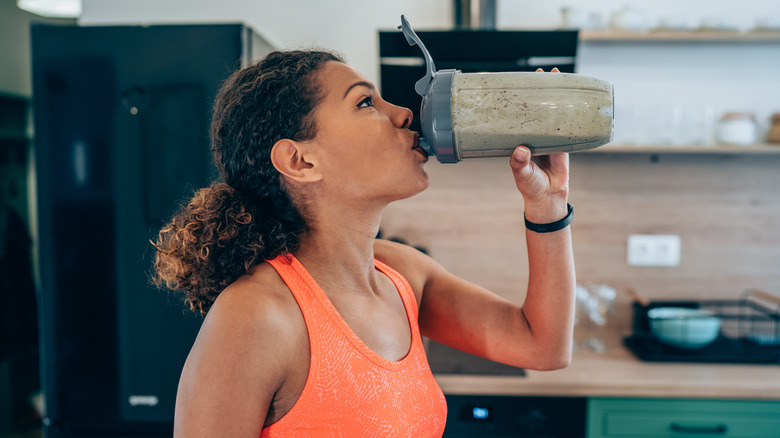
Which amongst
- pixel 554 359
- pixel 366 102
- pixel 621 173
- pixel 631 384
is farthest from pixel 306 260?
pixel 621 173

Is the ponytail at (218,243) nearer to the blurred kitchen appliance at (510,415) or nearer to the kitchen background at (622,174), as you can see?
the blurred kitchen appliance at (510,415)

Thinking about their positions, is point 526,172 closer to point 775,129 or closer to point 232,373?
point 232,373

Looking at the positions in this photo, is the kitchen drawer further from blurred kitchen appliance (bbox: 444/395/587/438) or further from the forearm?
the forearm

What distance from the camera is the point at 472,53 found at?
1730 millimetres

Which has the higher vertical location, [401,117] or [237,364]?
[401,117]

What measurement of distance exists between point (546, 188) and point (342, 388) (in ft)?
1.50

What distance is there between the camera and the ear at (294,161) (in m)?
0.84

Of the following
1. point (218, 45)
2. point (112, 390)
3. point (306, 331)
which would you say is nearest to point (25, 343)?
point (112, 390)

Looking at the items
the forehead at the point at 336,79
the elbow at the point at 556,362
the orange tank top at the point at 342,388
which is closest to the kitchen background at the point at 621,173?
the elbow at the point at 556,362

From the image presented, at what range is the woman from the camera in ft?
2.36

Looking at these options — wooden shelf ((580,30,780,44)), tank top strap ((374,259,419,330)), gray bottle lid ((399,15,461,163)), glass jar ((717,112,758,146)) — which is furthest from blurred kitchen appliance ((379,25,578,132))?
gray bottle lid ((399,15,461,163))

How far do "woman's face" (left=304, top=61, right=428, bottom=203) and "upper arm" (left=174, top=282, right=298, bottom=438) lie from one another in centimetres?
23

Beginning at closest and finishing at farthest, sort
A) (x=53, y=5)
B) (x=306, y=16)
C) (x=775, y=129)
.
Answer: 1. (x=775, y=129)
2. (x=306, y=16)
3. (x=53, y=5)

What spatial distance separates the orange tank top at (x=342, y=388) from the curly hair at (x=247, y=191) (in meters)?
0.06
